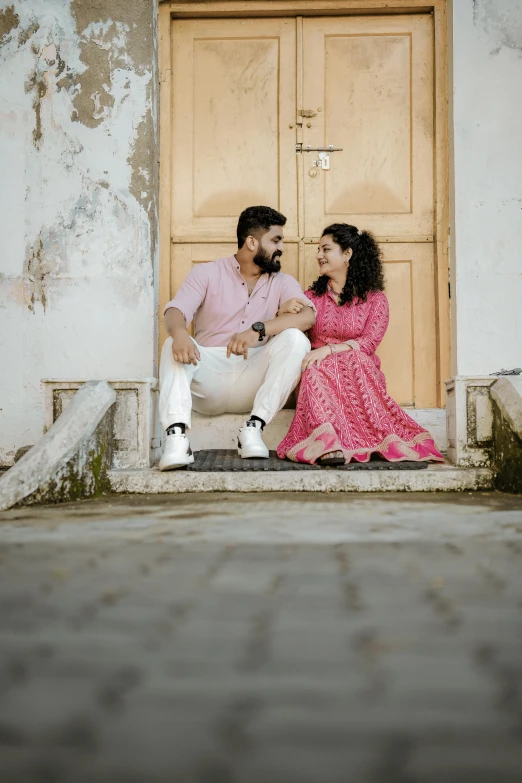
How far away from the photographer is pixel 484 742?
34.3 inches

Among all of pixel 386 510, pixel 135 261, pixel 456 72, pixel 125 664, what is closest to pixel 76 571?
pixel 125 664

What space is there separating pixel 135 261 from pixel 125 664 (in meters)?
3.76

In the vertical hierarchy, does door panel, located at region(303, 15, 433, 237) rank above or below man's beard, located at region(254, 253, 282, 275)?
above

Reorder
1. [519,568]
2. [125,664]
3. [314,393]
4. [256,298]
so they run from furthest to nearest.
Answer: [256,298]
[314,393]
[519,568]
[125,664]

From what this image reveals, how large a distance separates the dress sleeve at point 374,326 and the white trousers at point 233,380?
0.37m

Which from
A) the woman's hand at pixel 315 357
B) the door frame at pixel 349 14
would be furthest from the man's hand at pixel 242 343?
the door frame at pixel 349 14

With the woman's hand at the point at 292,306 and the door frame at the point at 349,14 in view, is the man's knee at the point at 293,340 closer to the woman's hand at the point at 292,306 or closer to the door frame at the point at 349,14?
the woman's hand at the point at 292,306

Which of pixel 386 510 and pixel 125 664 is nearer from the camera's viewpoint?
pixel 125 664

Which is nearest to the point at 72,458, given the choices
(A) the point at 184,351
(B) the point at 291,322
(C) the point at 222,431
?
(A) the point at 184,351

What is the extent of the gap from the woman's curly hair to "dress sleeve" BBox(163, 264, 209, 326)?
0.70m

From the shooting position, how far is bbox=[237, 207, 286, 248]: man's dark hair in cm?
439

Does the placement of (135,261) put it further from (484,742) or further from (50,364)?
(484,742)

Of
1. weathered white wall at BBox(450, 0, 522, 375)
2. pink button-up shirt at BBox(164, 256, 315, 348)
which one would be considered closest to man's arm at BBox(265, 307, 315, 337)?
pink button-up shirt at BBox(164, 256, 315, 348)

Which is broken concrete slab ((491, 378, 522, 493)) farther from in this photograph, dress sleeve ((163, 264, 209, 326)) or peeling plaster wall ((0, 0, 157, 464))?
peeling plaster wall ((0, 0, 157, 464))
